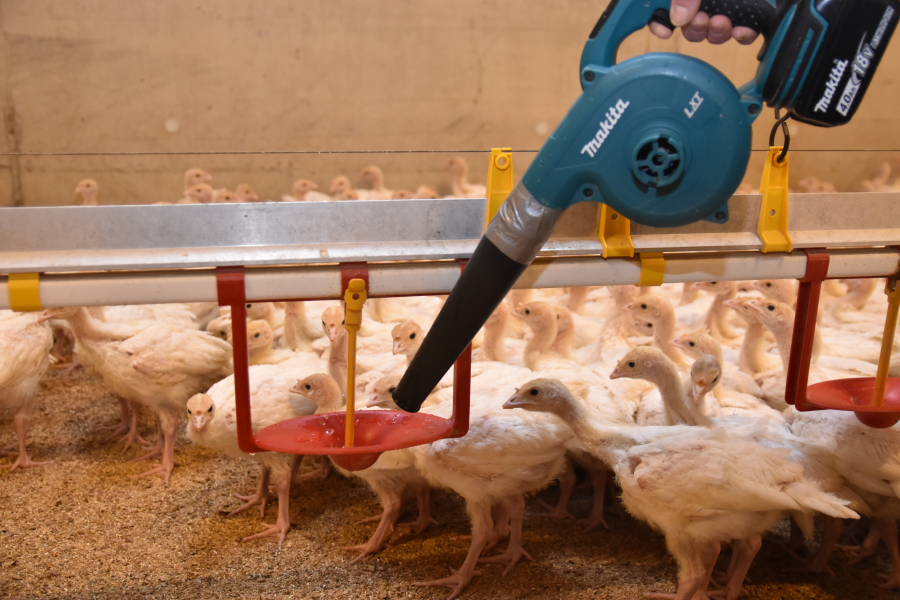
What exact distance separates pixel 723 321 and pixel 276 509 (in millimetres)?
3049

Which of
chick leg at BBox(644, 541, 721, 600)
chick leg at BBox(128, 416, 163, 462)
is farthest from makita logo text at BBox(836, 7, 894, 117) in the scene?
chick leg at BBox(128, 416, 163, 462)

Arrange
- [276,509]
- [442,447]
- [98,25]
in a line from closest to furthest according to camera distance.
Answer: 1. [442,447]
2. [276,509]
3. [98,25]

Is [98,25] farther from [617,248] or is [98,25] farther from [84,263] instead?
[617,248]

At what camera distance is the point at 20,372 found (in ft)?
12.1

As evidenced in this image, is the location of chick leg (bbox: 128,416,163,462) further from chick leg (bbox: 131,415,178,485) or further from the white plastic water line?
the white plastic water line

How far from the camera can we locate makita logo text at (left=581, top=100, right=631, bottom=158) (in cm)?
136

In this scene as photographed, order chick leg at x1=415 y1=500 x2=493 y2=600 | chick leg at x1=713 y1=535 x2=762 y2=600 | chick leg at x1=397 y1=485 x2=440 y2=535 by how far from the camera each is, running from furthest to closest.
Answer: chick leg at x1=397 y1=485 x2=440 y2=535 < chick leg at x1=415 y1=500 x2=493 y2=600 < chick leg at x1=713 y1=535 x2=762 y2=600

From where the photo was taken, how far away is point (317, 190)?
7512 millimetres

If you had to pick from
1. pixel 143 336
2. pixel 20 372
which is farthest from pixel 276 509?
pixel 20 372

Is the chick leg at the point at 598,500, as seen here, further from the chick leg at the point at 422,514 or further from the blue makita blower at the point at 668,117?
the blue makita blower at the point at 668,117

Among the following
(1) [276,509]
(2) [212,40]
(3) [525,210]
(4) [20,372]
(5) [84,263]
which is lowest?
(1) [276,509]

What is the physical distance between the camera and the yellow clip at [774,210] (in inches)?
72.3

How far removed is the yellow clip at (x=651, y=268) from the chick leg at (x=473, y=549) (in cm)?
139

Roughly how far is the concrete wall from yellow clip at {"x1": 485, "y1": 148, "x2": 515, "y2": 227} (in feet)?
18.4
